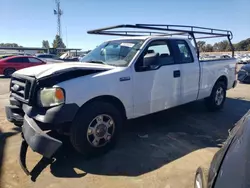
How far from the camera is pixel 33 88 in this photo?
336 cm

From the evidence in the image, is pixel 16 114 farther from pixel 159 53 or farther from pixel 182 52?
pixel 182 52

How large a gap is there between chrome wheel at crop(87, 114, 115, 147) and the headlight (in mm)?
608

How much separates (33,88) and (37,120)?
45cm

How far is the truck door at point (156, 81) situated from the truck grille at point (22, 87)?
1.67 metres

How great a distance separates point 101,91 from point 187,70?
2.33 meters

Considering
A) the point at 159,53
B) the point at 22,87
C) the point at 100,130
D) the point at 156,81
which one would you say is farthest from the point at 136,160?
the point at 159,53

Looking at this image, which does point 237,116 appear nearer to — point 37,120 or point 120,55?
point 120,55

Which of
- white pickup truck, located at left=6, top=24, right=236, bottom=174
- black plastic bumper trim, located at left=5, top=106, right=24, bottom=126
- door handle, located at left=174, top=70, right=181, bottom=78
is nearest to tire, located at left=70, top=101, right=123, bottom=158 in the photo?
white pickup truck, located at left=6, top=24, right=236, bottom=174

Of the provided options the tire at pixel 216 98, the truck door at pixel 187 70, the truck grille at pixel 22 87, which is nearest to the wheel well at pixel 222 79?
the tire at pixel 216 98

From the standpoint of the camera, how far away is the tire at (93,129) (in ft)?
11.2

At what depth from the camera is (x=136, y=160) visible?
365cm

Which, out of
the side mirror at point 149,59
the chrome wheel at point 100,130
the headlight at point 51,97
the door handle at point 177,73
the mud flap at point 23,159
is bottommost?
the mud flap at point 23,159

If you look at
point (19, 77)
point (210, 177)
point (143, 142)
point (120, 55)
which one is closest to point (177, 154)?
point (143, 142)

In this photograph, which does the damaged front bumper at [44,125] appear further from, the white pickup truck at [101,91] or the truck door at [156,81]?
the truck door at [156,81]
